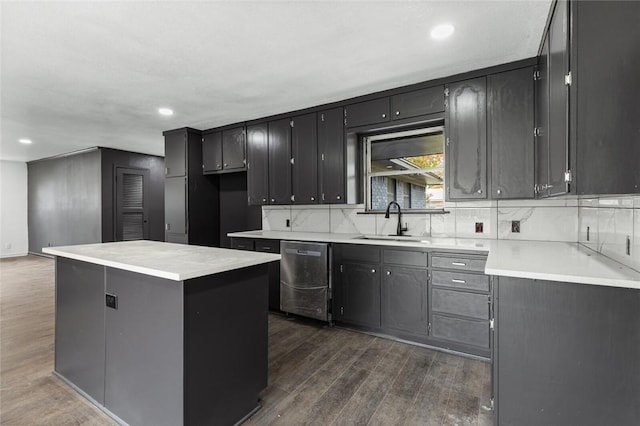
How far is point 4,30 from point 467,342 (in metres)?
4.08

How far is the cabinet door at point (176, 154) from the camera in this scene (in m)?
4.64

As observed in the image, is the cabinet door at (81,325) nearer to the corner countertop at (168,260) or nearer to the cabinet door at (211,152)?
the corner countertop at (168,260)

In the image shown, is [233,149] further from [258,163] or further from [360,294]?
[360,294]

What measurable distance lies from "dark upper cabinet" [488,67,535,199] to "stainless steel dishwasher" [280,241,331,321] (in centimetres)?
174

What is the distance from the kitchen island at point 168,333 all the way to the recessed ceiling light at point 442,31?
1925 millimetres

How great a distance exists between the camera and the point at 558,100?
1787 mm

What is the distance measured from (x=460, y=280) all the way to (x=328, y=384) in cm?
134

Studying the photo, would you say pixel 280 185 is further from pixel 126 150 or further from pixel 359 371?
pixel 126 150

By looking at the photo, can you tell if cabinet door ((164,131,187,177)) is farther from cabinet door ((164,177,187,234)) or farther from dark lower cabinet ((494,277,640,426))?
dark lower cabinet ((494,277,640,426))

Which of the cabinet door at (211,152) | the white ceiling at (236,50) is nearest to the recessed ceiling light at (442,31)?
the white ceiling at (236,50)

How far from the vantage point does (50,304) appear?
13.4 feet

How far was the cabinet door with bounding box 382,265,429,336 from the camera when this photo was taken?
2773mm

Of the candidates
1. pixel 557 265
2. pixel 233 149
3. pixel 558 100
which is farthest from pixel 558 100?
pixel 233 149

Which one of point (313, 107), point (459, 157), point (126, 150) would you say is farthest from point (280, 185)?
point (126, 150)
